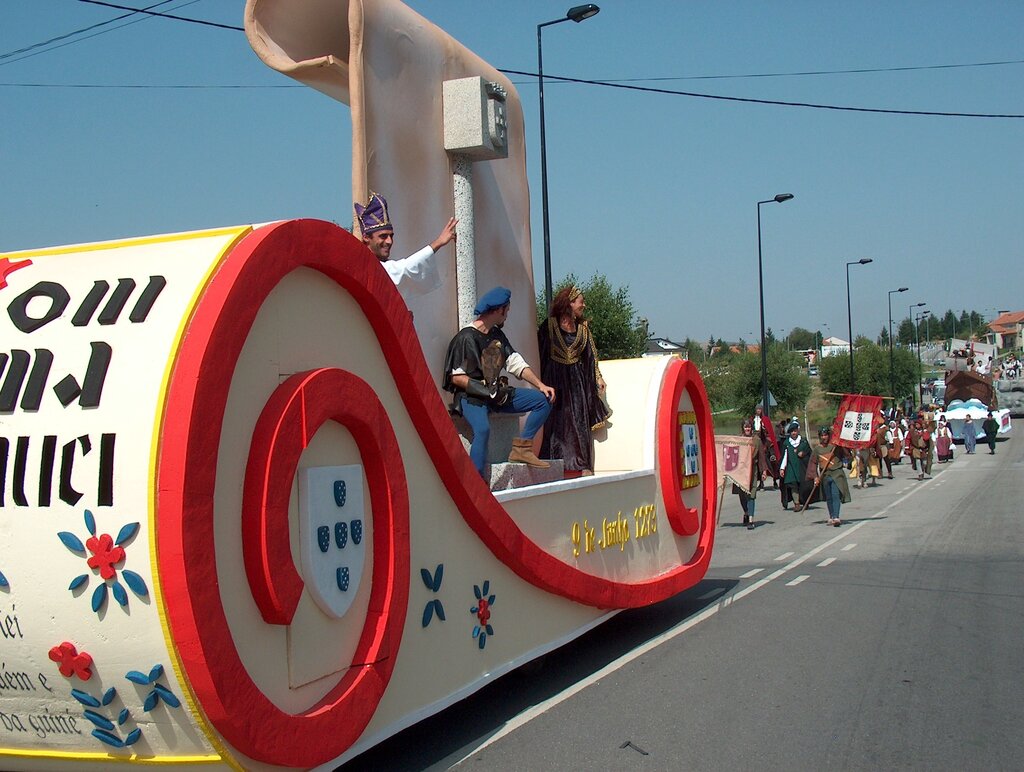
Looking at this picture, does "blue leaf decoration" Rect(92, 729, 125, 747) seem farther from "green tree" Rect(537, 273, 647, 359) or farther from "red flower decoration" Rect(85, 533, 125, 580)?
"green tree" Rect(537, 273, 647, 359)

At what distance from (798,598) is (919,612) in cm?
119

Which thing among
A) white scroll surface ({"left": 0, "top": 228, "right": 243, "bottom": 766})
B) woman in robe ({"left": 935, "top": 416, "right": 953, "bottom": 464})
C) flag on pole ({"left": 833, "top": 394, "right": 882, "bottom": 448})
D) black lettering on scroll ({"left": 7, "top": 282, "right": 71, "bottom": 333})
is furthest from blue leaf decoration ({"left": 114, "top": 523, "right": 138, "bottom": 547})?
woman in robe ({"left": 935, "top": 416, "right": 953, "bottom": 464})

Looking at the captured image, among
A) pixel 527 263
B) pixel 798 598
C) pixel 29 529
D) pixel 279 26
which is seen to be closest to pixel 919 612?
pixel 798 598

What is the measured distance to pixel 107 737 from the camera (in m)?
3.69

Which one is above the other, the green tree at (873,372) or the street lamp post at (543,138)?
the street lamp post at (543,138)

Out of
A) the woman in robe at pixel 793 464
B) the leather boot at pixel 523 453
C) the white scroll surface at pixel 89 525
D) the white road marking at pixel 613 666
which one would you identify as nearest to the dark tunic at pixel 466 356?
the leather boot at pixel 523 453

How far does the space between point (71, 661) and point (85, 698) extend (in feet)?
0.49

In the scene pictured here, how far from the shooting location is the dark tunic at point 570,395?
8.44 meters

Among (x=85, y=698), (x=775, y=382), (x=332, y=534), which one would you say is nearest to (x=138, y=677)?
(x=85, y=698)

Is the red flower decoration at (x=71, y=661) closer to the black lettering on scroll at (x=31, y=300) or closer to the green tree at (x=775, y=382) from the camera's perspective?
the black lettering on scroll at (x=31, y=300)

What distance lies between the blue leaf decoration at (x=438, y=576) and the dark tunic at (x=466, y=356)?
156 cm

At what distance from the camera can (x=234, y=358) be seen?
378 cm

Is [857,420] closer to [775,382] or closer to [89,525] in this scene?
[89,525]

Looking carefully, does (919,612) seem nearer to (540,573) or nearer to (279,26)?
(540,573)
